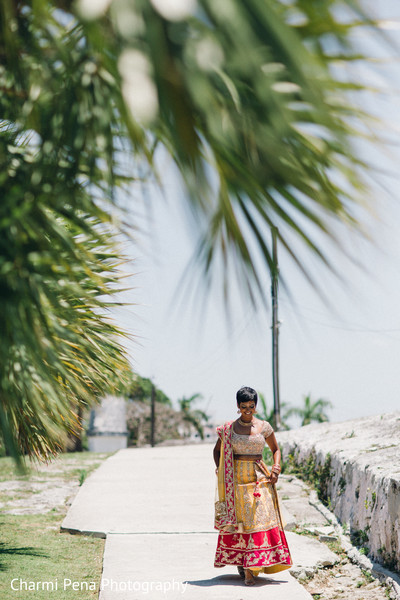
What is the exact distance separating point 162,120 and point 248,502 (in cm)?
457

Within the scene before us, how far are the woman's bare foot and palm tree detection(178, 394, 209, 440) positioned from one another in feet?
73.6

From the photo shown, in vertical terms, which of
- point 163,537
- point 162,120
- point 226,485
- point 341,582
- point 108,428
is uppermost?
point 162,120

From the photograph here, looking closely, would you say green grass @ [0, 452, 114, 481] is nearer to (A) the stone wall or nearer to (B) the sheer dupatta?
(A) the stone wall

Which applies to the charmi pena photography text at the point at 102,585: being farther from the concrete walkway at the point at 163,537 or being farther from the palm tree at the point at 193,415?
the palm tree at the point at 193,415

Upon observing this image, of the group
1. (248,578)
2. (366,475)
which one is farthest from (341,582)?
(366,475)

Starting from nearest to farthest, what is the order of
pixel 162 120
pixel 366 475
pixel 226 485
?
1. pixel 162 120
2. pixel 226 485
3. pixel 366 475

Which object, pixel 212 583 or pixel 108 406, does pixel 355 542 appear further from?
pixel 108 406

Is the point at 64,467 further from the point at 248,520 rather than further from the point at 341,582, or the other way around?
the point at 341,582

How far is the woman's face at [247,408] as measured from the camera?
20.4 ft

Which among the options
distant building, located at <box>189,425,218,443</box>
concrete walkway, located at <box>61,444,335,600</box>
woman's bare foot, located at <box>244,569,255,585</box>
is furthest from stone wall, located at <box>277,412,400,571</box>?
distant building, located at <box>189,425,218,443</box>

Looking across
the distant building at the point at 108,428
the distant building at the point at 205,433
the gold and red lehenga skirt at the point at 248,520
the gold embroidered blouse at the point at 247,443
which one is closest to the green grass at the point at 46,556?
the gold and red lehenga skirt at the point at 248,520

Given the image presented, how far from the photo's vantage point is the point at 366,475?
716 cm

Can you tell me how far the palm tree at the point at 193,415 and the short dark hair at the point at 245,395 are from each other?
74.4ft

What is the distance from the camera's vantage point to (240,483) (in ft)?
21.0
